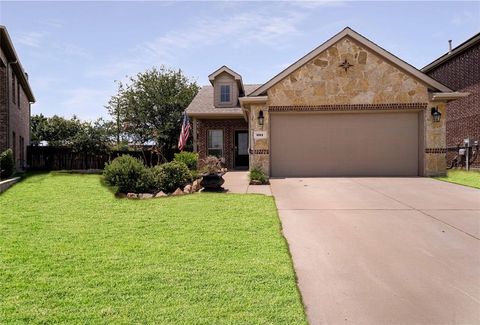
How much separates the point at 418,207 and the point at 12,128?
15481mm

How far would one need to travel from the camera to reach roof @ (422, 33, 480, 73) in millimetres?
16616

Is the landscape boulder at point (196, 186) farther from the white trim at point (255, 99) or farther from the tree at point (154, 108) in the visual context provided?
the tree at point (154, 108)

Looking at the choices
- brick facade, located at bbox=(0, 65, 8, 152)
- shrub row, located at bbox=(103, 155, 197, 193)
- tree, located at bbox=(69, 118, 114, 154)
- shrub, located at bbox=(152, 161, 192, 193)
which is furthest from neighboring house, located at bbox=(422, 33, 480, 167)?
brick facade, located at bbox=(0, 65, 8, 152)

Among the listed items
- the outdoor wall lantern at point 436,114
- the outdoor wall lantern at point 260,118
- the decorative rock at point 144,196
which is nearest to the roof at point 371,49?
the outdoor wall lantern at point 436,114

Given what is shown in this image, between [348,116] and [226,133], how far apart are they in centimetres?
746

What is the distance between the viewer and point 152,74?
28875mm

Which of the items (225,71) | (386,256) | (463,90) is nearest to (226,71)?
(225,71)

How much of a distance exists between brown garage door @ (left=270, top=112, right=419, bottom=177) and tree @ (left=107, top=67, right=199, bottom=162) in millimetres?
13658

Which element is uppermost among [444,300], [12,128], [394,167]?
[12,128]

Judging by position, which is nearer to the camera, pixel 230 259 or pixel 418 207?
pixel 230 259

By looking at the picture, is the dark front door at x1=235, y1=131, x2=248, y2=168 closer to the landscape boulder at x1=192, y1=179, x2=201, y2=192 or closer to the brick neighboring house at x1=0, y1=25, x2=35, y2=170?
the landscape boulder at x1=192, y1=179, x2=201, y2=192

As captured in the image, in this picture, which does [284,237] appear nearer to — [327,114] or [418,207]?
[418,207]

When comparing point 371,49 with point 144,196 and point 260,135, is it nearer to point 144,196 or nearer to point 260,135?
point 260,135

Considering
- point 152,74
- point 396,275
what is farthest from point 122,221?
point 152,74
